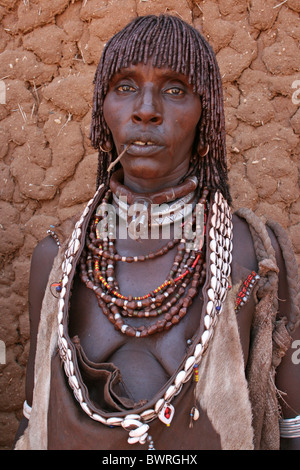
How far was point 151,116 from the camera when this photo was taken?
1.66 meters

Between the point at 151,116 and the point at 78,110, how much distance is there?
128cm

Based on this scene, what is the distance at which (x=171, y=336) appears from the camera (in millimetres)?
1706

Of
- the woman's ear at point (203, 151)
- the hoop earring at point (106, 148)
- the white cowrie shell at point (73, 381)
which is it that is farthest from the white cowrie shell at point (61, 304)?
the woman's ear at point (203, 151)

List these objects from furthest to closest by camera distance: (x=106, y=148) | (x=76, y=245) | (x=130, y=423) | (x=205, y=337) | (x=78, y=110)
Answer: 1. (x=78, y=110)
2. (x=106, y=148)
3. (x=76, y=245)
4. (x=205, y=337)
5. (x=130, y=423)

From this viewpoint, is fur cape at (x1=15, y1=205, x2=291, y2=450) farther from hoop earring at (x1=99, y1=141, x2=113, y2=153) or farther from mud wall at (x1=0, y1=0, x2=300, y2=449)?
mud wall at (x1=0, y1=0, x2=300, y2=449)

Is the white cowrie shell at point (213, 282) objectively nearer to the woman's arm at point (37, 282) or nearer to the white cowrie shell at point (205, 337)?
the white cowrie shell at point (205, 337)

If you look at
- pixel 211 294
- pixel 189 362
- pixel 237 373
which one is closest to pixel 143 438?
pixel 189 362

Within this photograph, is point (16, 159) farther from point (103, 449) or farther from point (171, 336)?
point (103, 449)

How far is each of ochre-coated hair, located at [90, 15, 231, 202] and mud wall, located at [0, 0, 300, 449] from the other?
914 mm

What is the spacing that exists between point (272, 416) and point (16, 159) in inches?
75.1

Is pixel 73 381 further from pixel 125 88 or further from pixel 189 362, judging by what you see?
pixel 125 88

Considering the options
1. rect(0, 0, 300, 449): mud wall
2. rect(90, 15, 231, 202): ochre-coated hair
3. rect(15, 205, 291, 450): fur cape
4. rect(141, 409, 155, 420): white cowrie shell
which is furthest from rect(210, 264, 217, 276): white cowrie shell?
rect(0, 0, 300, 449): mud wall

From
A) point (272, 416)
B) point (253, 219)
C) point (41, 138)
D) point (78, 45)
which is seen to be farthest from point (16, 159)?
point (272, 416)
